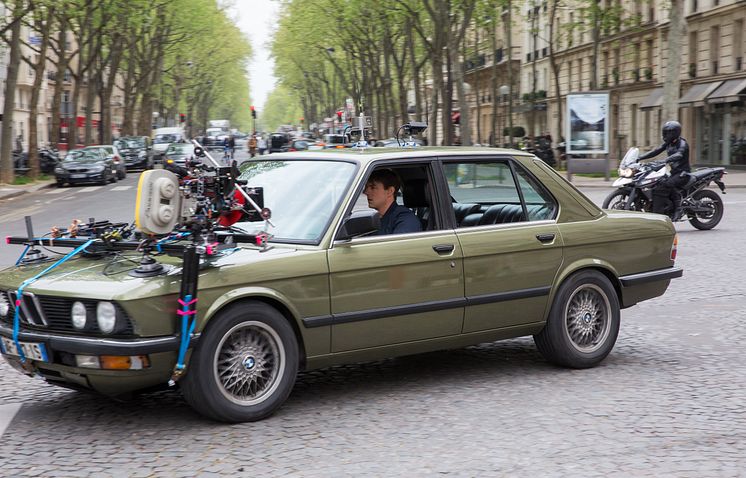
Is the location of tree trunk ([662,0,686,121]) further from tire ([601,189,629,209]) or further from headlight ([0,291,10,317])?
headlight ([0,291,10,317])

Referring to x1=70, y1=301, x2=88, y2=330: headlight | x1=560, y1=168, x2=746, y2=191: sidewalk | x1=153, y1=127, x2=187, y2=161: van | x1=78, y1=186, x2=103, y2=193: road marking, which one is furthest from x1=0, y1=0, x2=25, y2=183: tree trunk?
x1=70, y1=301, x2=88, y2=330: headlight

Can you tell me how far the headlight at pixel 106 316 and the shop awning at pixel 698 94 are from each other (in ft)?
→ 140

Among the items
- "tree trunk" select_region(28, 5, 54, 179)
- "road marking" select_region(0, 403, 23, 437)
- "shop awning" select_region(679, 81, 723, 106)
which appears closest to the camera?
"road marking" select_region(0, 403, 23, 437)

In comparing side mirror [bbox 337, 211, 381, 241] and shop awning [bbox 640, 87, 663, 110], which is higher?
shop awning [bbox 640, 87, 663, 110]

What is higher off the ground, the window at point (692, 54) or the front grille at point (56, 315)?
the window at point (692, 54)

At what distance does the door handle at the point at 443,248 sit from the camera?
6344mm

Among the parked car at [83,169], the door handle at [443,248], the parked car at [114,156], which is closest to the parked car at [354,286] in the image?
the door handle at [443,248]

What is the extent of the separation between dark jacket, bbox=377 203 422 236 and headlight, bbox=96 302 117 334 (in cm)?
179

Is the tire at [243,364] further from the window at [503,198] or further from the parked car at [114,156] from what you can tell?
the parked car at [114,156]

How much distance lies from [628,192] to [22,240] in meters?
12.5

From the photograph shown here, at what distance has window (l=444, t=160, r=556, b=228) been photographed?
683 cm

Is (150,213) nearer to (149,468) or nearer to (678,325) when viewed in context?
(149,468)

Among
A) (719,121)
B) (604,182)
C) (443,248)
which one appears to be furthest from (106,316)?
(719,121)

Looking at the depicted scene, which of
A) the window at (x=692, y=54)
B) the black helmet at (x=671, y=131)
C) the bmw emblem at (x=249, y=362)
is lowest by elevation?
the bmw emblem at (x=249, y=362)
